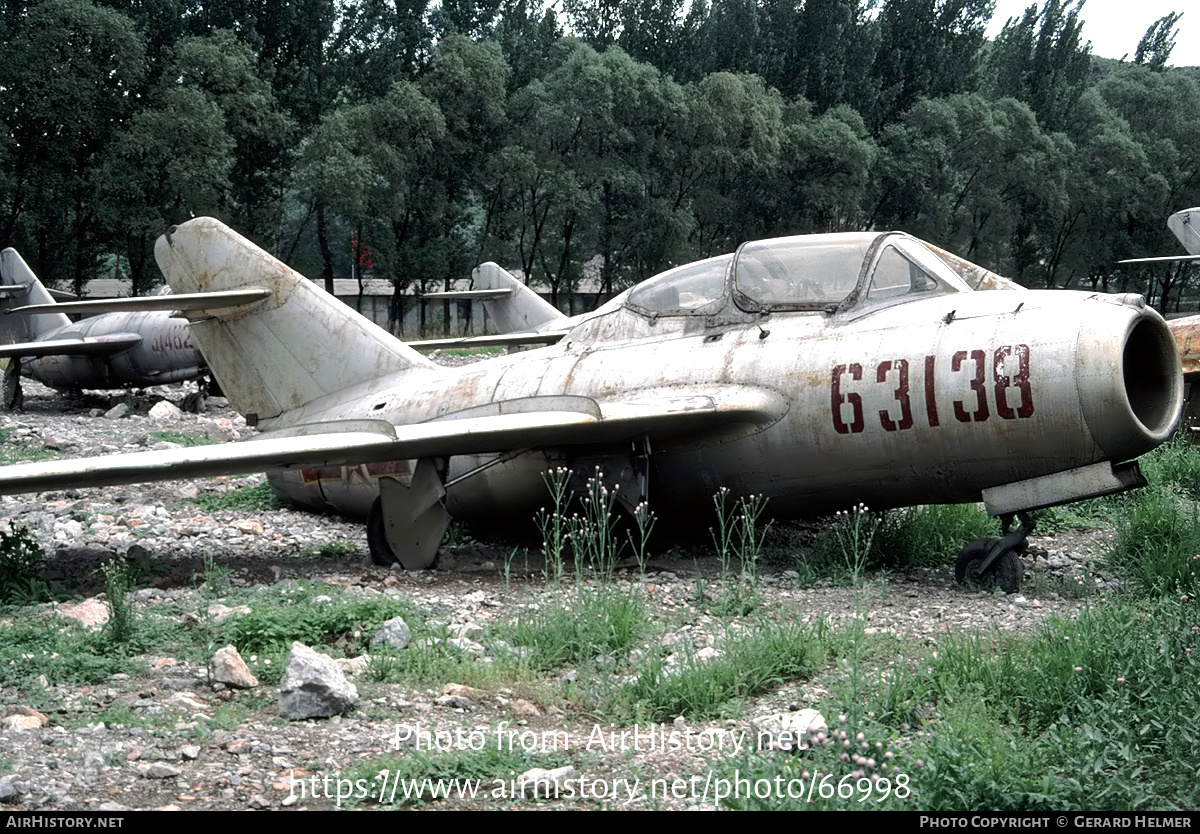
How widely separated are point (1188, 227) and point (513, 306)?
1355 cm

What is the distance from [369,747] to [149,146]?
123 ft

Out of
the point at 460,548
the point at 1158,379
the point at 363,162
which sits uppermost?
the point at 363,162

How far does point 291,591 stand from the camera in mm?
7801

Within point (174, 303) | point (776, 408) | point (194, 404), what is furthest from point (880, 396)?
point (194, 404)

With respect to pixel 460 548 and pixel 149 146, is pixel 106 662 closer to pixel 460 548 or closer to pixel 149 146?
pixel 460 548

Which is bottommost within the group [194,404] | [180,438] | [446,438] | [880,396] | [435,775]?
[194,404]

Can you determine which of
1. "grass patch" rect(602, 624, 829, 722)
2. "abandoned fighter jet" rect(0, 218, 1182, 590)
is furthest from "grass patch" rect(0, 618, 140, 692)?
"grass patch" rect(602, 624, 829, 722)

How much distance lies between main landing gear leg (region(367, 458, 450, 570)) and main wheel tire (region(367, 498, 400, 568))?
0.12ft

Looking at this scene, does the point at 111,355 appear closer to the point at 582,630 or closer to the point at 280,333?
the point at 280,333

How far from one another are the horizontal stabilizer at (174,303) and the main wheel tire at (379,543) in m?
2.65

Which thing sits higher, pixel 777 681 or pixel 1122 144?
pixel 1122 144

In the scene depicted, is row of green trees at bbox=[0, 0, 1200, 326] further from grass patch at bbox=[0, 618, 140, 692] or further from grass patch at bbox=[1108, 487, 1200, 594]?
grass patch at bbox=[1108, 487, 1200, 594]

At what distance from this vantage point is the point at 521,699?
5.64 m

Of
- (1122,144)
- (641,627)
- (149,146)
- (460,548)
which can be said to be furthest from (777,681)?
(1122,144)
